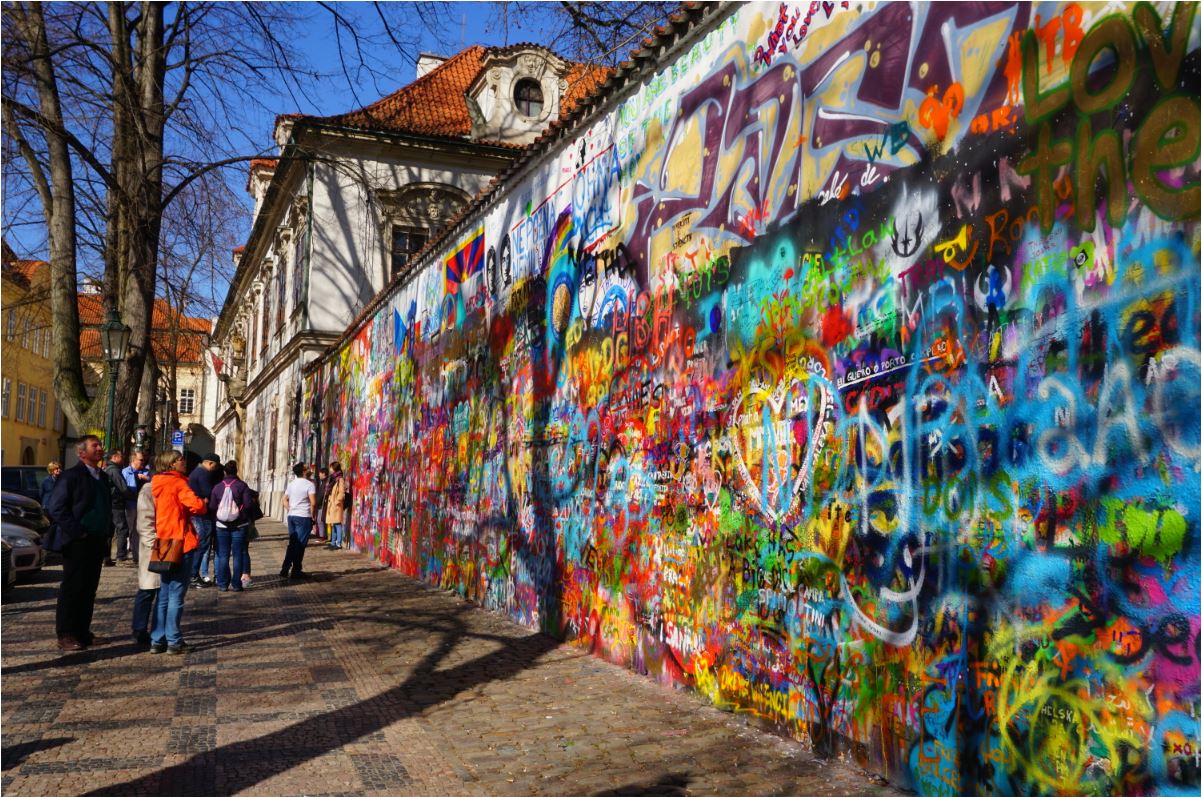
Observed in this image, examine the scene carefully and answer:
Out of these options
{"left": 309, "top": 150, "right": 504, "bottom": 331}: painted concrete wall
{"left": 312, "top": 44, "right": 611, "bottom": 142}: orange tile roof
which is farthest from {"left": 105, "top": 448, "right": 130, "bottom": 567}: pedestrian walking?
{"left": 312, "top": 44, "right": 611, "bottom": 142}: orange tile roof

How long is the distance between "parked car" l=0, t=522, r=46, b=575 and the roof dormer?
1764 centimetres

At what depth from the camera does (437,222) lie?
29.2 metres

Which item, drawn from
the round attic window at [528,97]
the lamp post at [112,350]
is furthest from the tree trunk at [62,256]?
the round attic window at [528,97]

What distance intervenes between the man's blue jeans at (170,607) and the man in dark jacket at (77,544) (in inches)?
24.7

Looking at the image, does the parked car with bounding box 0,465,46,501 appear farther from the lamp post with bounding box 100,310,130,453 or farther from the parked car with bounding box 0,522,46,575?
the parked car with bounding box 0,522,46,575

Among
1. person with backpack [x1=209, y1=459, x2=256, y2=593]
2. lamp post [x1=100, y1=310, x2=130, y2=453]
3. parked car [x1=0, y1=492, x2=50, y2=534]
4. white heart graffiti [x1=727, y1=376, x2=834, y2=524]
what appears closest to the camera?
white heart graffiti [x1=727, y1=376, x2=834, y2=524]

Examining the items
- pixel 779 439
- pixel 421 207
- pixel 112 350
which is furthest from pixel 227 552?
pixel 421 207

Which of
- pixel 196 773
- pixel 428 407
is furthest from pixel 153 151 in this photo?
pixel 196 773

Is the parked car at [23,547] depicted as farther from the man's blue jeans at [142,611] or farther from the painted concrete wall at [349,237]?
the painted concrete wall at [349,237]

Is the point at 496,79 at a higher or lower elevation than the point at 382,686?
higher

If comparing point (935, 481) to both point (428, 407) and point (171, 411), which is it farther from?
point (171, 411)

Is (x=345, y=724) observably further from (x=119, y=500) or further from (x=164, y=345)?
(x=164, y=345)

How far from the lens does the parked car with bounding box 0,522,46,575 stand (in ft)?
45.6

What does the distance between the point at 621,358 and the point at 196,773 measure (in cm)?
416
